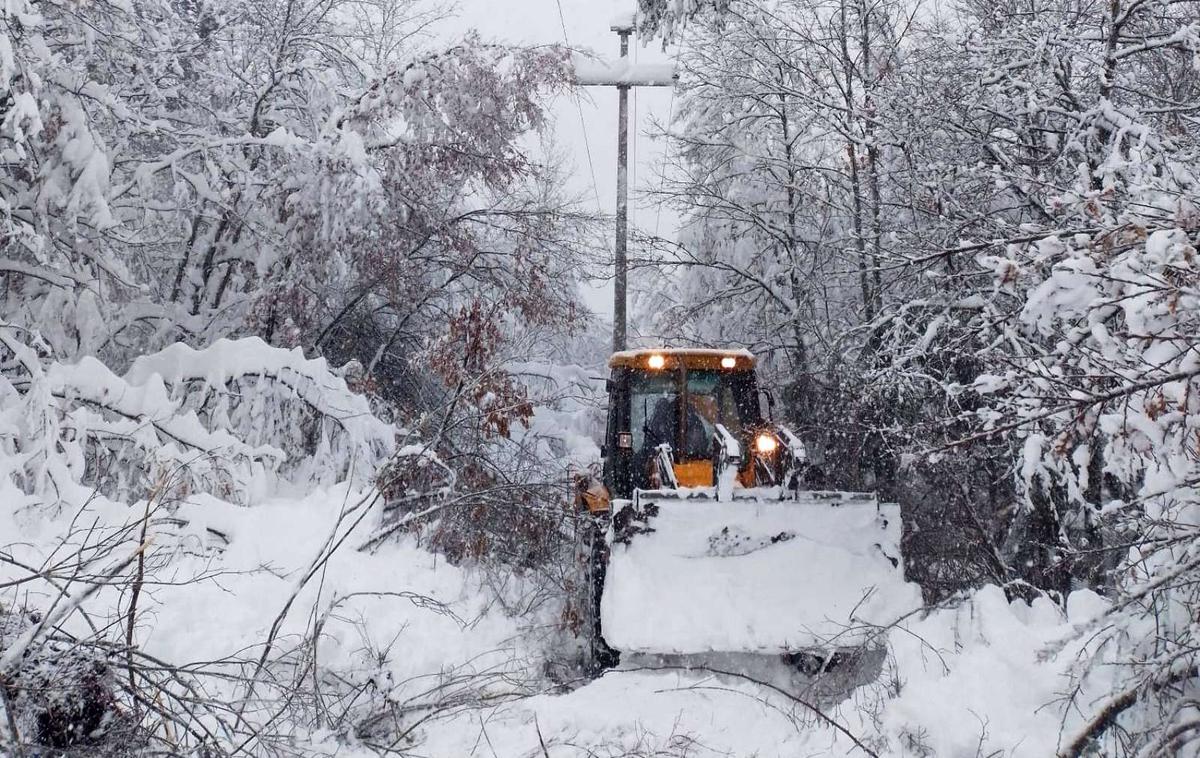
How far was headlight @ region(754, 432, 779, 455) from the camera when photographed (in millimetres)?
7816

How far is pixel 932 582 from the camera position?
27.3 ft

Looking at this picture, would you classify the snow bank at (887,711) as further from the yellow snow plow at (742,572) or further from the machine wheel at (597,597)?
the machine wheel at (597,597)

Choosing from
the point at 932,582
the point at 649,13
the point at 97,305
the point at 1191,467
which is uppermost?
the point at 649,13

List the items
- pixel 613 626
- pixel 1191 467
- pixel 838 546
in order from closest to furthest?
1. pixel 1191 467
2. pixel 613 626
3. pixel 838 546

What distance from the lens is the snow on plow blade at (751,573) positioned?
6.05 metres

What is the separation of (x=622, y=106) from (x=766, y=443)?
9841 mm

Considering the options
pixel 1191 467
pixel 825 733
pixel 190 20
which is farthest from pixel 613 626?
pixel 190 20

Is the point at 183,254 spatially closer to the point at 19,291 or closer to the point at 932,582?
the point at 19,291

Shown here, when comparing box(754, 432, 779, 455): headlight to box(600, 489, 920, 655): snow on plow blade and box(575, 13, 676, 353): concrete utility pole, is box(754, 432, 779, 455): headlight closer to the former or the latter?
box(600, 489, 920, 655): snow on plow blade

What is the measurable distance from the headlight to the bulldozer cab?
26 cm

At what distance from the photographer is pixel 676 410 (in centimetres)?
809

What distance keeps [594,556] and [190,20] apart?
31.9 feet

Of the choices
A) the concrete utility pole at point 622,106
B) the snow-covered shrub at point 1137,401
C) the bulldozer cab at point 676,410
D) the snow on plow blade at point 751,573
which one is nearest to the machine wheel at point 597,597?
the snow on plow blade at point 751,573

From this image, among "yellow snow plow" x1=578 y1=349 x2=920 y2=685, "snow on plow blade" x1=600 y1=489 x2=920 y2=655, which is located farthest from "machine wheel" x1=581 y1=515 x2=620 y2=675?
"snow on plow blade" x1=600 y1=489 x2=920 y2=655
